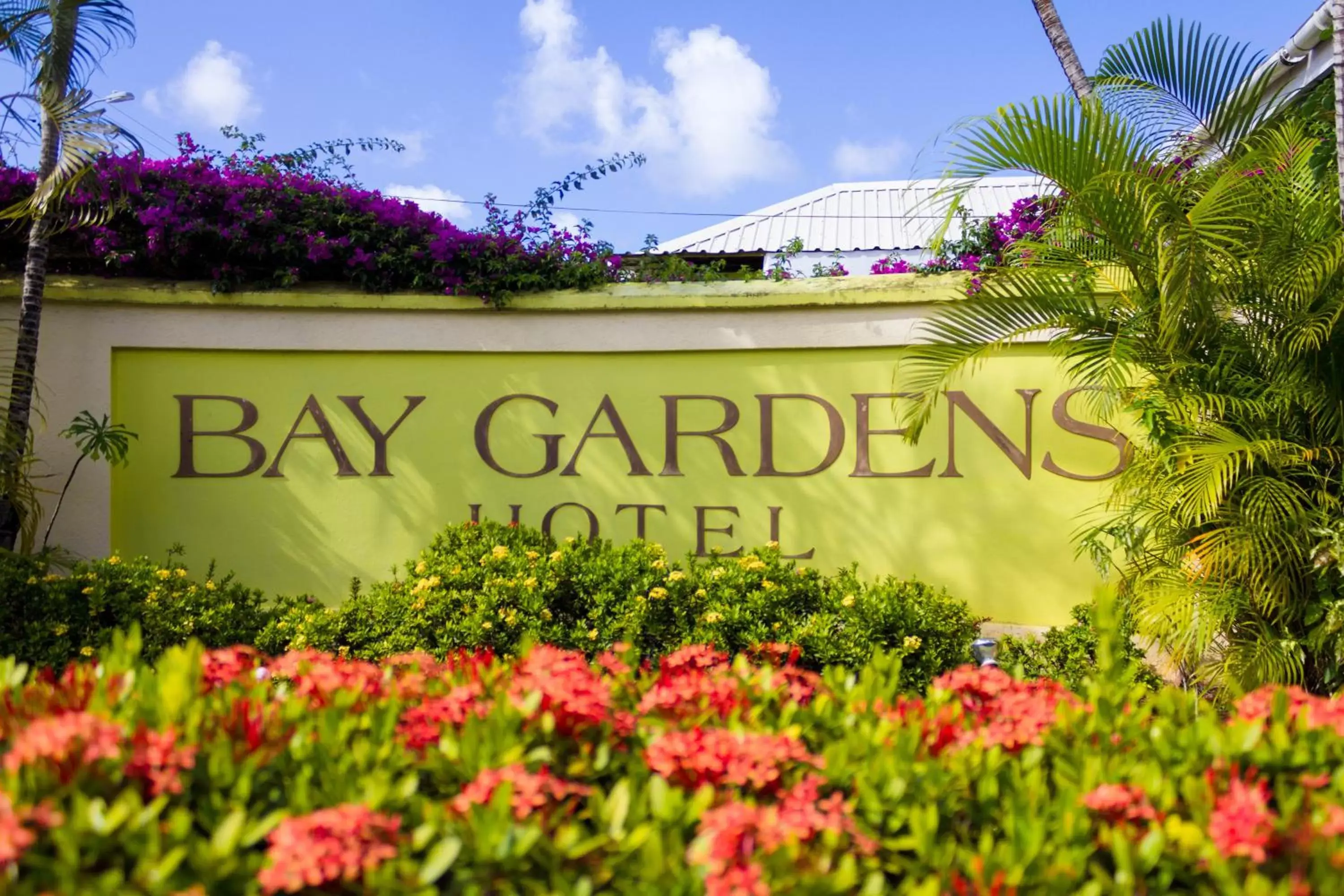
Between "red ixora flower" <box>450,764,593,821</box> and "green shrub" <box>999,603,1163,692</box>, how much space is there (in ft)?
11.0

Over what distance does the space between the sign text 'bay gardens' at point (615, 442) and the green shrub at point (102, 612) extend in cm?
120

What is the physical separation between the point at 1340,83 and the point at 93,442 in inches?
234

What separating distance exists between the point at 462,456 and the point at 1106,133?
353 centimetres

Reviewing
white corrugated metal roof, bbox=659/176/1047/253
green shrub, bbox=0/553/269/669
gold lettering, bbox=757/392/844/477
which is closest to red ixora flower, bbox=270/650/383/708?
green shrub, bbox=0/553/269/669

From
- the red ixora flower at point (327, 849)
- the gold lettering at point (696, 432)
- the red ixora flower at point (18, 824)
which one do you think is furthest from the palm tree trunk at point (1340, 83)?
the red ixora flower at point (18, 824)

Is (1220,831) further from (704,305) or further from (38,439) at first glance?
(38,439)

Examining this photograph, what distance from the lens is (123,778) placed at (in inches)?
63.8

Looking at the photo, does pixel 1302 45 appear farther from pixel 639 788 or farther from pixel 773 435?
pixel 639 788

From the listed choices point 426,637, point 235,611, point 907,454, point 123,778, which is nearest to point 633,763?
point 123,778

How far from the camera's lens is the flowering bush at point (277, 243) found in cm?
588

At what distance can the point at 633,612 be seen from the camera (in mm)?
4301

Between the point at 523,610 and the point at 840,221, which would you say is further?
the point at 840,221

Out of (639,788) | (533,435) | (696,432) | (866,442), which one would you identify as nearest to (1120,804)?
(639,788)

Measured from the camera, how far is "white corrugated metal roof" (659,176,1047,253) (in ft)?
38.7
